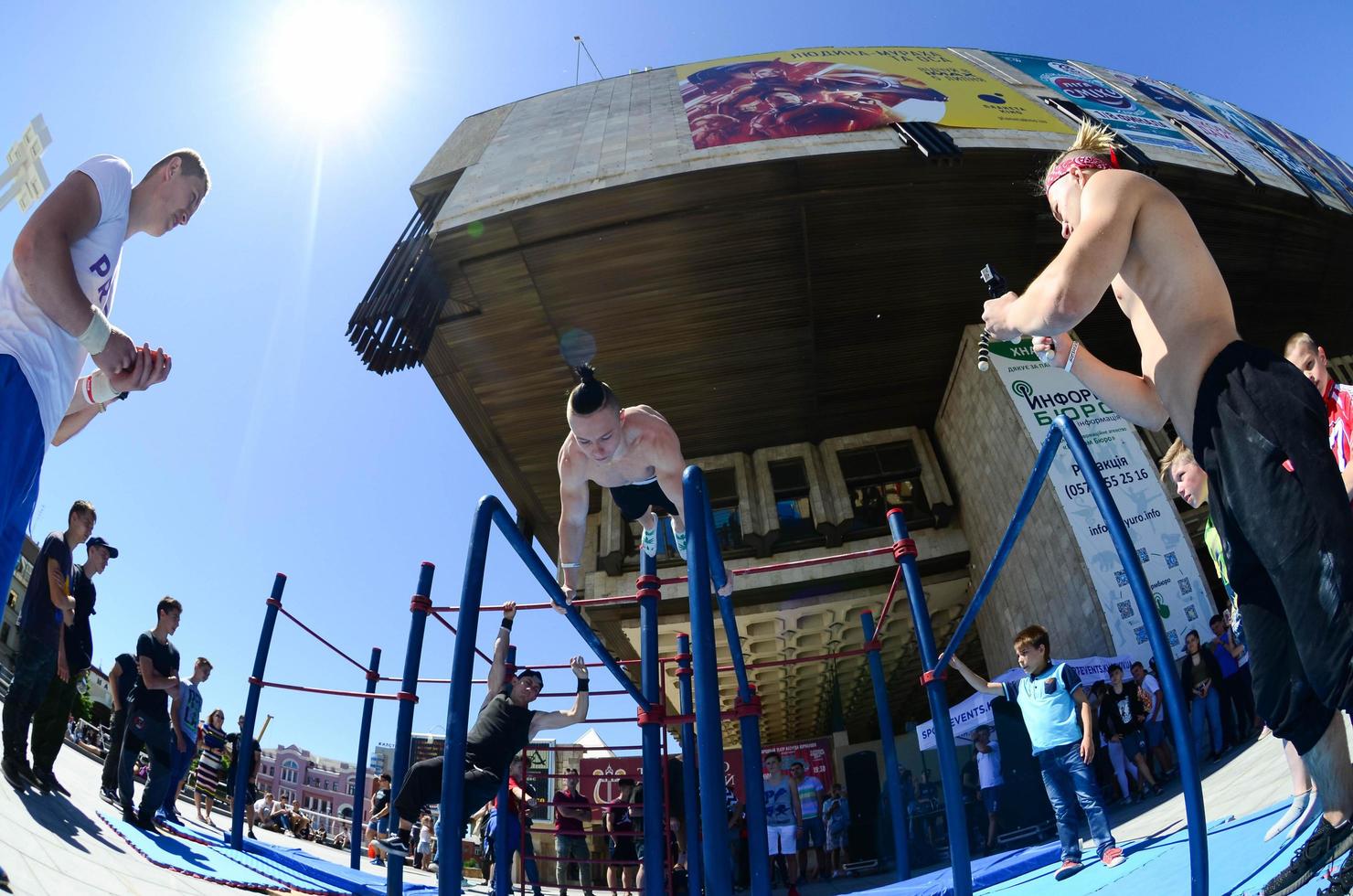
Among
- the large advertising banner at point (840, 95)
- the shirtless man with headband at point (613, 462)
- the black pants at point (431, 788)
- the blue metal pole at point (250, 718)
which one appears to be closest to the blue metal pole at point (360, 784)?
the blue metal pole at point (250, 718)

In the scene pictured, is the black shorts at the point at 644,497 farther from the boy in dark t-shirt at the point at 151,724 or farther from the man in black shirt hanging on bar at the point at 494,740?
Result: the boy in dark t-shirt at the point at 151,724

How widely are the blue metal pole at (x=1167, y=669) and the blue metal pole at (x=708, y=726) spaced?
4.99ft

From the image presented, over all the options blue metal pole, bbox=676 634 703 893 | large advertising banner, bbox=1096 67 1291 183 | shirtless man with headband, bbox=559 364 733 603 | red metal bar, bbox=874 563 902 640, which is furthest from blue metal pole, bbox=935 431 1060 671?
large advertising banner, bbox=1096 67 1291 183

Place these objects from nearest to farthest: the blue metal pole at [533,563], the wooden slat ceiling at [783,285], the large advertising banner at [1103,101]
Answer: the blue metal pole at [533,563], the wooden slat ceiling at [783,285], the large advertising banner at [1103,101]

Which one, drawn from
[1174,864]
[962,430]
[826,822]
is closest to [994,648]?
[962,430]

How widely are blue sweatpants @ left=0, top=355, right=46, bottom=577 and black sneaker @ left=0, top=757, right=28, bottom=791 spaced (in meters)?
3.42

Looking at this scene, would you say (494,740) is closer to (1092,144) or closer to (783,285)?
(1092,144)

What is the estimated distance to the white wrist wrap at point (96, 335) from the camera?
75.8 inches

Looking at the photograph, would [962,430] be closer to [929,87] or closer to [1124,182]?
[929,87]

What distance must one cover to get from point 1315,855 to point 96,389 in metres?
3.80

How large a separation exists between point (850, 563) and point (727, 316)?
18.9 ft

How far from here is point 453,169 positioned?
13.5 m

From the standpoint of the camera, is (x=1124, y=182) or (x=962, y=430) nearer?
(x=1124, y=182)

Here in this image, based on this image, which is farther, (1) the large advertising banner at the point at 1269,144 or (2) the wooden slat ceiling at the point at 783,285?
(1) the large advertising banner at the point at 1269,144
